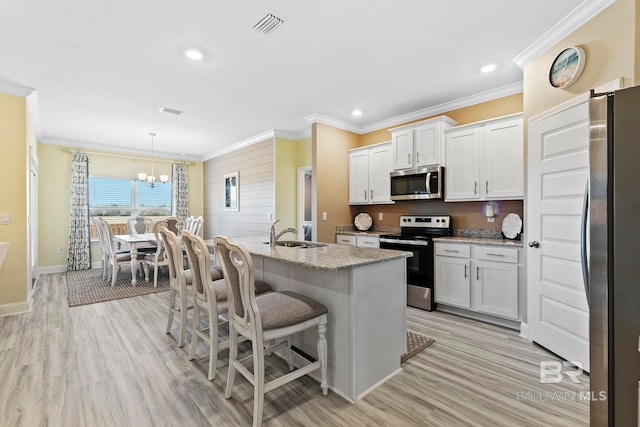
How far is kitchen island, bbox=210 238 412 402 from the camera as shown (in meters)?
1.98

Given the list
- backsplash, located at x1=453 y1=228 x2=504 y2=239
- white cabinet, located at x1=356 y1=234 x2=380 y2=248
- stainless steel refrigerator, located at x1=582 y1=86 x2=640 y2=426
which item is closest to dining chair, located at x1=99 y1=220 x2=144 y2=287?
white cabinet, located at x1=356 y1=234 x2=380 y2=248

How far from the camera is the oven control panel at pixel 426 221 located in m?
4.07

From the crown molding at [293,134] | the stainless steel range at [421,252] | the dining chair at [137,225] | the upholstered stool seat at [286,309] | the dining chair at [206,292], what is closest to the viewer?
the upholstered stool seat at [286,309]

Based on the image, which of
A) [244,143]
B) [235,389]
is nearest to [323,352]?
[235,389]

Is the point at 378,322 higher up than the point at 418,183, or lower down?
lower down

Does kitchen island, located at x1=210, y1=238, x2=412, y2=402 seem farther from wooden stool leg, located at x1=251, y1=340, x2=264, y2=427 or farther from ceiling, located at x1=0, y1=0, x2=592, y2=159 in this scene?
ceiling, located at x1=0, y1=0, x2=592, y2=159

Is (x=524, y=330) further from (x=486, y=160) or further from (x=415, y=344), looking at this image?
(x=486, y=160)

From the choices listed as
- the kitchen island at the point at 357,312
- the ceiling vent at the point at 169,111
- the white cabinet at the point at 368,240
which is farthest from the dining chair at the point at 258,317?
the ceiling vent at the point at 169,111

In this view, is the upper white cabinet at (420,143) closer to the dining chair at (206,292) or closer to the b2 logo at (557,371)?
the b2 logo at (557,371)

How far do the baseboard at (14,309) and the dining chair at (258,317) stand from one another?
3445mm

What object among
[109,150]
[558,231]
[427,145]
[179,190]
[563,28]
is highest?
[563,28]

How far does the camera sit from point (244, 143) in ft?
21.1

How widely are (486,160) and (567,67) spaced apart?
47.8 inches

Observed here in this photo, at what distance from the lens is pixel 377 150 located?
4.71 m
